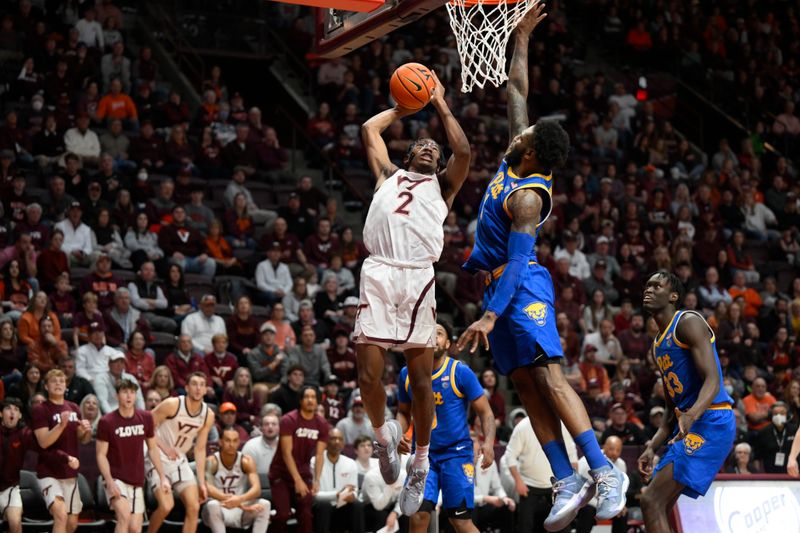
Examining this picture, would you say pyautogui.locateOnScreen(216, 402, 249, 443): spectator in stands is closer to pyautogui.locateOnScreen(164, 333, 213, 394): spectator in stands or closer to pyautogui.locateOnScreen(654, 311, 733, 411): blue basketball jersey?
pyautogui.locateOnScreen(164, 333, 213, 394): spectator in stands

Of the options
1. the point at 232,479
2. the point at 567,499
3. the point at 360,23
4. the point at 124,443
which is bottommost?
the point at 232,479

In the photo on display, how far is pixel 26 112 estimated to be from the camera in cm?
1611

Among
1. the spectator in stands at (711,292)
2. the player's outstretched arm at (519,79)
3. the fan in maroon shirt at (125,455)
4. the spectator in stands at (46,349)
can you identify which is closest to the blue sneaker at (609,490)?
the player's outstretched arm at (519,79)

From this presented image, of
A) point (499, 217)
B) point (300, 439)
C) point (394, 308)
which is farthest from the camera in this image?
point (300, 439)

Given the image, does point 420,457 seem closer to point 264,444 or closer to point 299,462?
point 299,462

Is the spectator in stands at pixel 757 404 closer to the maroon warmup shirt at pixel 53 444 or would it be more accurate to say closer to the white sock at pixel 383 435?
the maroon warmup shirt at pixel 53 444

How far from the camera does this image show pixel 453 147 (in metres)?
6.94

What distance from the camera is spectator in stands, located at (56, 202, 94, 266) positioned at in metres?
14.3

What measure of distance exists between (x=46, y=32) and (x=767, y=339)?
1170 cm

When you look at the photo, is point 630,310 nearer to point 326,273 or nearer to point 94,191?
point 326,273

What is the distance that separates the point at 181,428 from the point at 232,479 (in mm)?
823

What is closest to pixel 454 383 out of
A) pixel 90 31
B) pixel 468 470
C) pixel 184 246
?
pixel 468 470

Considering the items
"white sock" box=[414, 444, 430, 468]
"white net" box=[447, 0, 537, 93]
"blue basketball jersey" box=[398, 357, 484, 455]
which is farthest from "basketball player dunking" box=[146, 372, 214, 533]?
"white net" box=[447, 0, 537, 93]

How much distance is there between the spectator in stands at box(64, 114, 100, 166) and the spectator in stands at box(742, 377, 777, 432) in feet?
30.4
